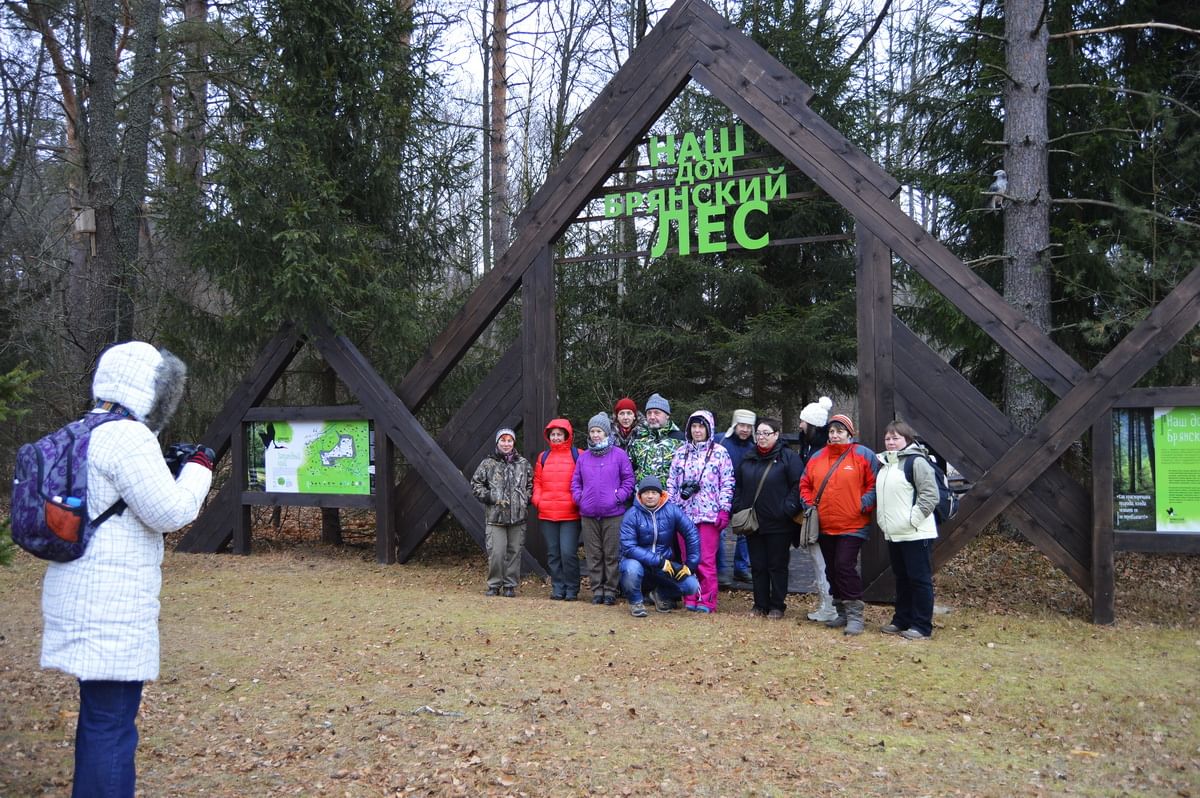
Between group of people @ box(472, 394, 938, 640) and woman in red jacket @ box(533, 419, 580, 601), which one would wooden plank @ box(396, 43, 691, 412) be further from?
woman in red jacket @ box(533, 419, 580, 601)

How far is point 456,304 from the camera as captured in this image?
39.4 ft

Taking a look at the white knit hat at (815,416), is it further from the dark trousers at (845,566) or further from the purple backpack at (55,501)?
the purple backpack at (55,501)

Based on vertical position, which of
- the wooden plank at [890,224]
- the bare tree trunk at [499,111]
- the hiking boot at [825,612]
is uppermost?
the bare tree trunk at [499,111]

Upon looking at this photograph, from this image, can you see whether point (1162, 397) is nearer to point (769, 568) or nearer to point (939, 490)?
point (939, 490)

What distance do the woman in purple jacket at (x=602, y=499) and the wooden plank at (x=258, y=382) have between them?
437 cm

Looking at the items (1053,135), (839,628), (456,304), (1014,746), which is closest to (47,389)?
(456,304)

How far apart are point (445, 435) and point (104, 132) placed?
279 inches

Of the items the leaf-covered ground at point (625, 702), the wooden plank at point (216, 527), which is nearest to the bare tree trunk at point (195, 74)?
the wooden plank at point (216, 527)

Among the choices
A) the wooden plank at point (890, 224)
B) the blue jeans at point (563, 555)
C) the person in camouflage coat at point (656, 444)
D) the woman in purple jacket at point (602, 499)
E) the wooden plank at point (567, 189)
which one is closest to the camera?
the wooden plank at point (890, 224)

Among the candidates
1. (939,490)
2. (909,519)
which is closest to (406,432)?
(909,519)

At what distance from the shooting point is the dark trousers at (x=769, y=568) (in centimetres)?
758

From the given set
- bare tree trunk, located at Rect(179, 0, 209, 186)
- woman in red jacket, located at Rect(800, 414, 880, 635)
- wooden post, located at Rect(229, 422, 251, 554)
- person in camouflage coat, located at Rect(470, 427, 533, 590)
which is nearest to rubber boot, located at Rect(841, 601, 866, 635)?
woman in red jacket, located at Rect(800, 414, 880, 635)

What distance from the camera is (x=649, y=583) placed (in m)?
8.02

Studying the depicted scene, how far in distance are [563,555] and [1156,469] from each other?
5028 mm
